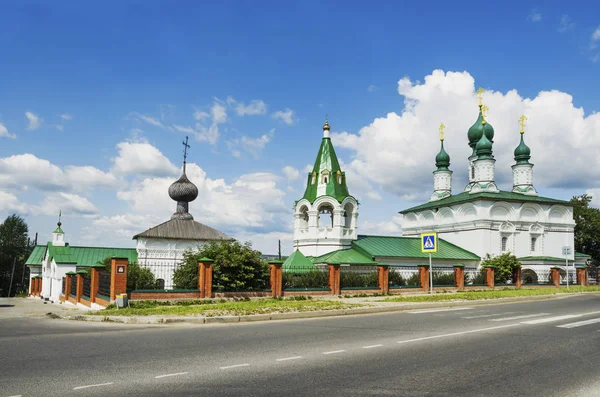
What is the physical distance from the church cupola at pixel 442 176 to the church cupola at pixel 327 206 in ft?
50.3

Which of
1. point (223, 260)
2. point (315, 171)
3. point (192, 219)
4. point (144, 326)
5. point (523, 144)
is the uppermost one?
point (523, 144)

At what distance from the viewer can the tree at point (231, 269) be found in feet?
65.7

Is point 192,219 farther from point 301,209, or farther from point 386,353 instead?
point 386,353

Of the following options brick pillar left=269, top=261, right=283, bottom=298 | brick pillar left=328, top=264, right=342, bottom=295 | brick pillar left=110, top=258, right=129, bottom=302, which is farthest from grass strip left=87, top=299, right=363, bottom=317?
brick pillar left=328, top=264, right=342, bottom=295

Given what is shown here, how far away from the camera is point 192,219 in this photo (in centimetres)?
4478

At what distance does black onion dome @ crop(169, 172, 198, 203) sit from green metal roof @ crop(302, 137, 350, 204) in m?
13.2

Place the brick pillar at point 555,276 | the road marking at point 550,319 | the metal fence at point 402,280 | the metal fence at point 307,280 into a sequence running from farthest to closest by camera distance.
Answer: the brick pillar at point 555,276, the metal fence at point 402,280, the metal fence at point 307,280, the road marking at point 550,319

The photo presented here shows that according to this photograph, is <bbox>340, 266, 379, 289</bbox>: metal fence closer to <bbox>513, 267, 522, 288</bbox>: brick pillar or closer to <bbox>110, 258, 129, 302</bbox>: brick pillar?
<bbox>110, 258, 129, 302</bbox>: brick pillar

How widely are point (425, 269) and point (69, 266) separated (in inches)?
983

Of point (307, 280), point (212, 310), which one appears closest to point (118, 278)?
point (212, 310)

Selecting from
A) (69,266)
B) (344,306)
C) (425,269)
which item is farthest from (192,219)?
(344,306)

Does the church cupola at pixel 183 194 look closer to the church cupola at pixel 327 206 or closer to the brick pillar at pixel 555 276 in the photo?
the church cupola at pixel 327 206

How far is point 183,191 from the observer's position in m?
45.4

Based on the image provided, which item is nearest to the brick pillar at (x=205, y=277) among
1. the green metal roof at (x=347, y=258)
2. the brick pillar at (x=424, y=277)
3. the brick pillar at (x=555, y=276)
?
the brick pillar at (x=424, y=277)
